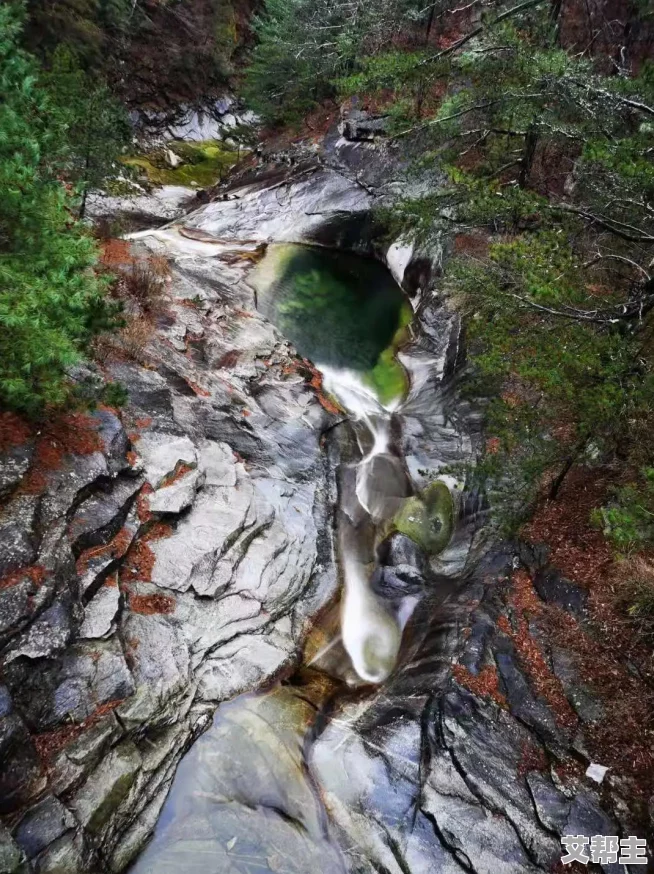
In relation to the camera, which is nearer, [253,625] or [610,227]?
[610,227]

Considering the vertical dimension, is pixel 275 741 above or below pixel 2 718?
below

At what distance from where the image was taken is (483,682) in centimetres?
891

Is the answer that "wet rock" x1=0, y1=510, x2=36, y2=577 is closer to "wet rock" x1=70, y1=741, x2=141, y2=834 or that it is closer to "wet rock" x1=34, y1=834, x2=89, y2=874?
"wet rock" x1=70, y1=741, x2=141, y2=834

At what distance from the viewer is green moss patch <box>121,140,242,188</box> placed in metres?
31.5

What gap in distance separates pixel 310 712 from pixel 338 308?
18392mm

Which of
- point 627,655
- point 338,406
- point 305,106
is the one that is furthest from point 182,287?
point 305,106

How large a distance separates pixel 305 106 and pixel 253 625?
35.9 m

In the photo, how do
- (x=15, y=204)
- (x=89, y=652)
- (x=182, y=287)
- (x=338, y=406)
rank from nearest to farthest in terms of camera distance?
(x=15, y=204)
(x=89, y=652)
(x=338, y=406)
(x=182, y=287)

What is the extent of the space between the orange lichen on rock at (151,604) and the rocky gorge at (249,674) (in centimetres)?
4

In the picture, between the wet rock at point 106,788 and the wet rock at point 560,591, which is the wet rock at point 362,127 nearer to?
the wet rock at point 560,591

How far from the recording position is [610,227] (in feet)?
27.0

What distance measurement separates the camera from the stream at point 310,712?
749cm

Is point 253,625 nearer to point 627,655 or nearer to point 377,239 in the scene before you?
point 627,655

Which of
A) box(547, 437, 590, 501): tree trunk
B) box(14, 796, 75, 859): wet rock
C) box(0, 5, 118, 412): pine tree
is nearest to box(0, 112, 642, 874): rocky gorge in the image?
box(14, 796, 75, 859): wet rock
